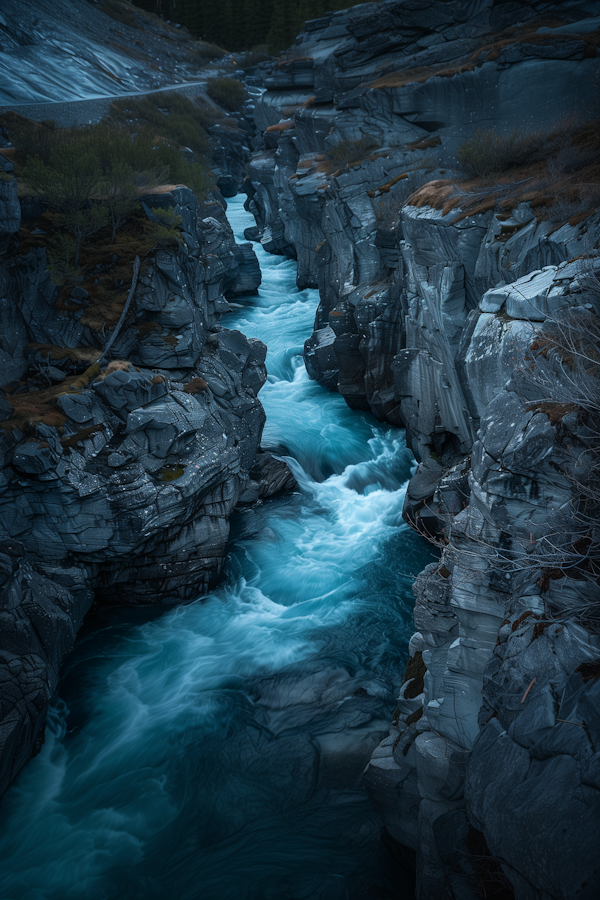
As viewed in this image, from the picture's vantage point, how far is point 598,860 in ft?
16.4

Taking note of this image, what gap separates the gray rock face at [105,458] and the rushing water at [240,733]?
4.14 ft

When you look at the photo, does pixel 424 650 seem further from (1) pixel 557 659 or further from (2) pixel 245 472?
(2) pixel 245 472

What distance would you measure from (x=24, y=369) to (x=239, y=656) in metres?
11.2

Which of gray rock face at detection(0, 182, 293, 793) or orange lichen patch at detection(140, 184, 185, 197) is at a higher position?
orange lichen patch at detection(140, 184, 185, 197)

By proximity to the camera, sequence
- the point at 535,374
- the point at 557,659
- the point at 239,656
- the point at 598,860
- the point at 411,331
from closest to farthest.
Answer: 1. the point at 598,860
2. the point at 557,659
3. the point at 535,374
4. the point at 239,656
5. the point at 411,331

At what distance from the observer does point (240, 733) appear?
13.6 meters

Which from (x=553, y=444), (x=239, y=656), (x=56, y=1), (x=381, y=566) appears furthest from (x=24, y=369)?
(x=56, y=1)

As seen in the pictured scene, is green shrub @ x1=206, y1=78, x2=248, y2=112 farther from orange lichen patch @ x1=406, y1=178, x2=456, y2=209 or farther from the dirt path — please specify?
orange lichen patch @ x1=406, y1=178, x2=456, y2=209

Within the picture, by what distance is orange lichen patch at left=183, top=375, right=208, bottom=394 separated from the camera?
17.7 metres

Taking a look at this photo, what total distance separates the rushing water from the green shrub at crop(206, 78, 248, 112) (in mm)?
64498

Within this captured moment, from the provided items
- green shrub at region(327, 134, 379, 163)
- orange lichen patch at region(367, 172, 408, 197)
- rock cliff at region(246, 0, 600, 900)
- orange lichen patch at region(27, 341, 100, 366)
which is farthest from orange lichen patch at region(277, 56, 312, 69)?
orange lichen patch at region(27, 341, 100, 366)

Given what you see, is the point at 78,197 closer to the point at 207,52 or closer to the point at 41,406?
the point at 41,406

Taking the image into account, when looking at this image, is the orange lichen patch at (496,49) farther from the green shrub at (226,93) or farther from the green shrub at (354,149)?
the green shrub at (226,93)

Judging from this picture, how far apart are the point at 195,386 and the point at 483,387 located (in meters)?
10.0
